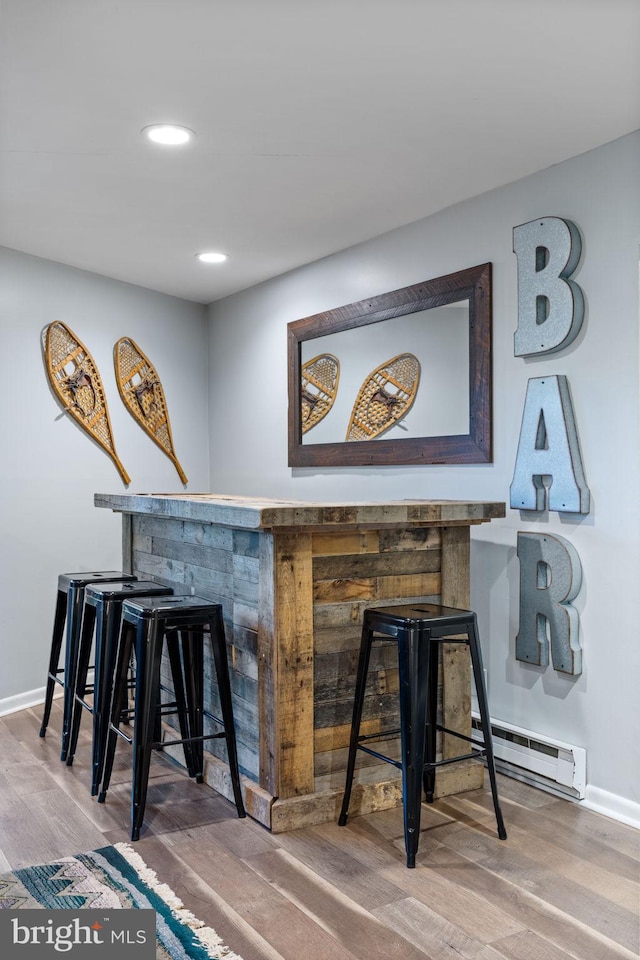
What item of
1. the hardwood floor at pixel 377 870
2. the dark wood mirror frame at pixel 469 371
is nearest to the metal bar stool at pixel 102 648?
the hardwood floor at pixel 377 870

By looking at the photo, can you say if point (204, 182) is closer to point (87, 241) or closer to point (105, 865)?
point (87, 241)

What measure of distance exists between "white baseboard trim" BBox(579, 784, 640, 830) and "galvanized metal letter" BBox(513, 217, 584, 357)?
1527 mm

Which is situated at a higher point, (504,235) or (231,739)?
(504,235)

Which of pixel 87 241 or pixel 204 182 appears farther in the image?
pixel 87 241

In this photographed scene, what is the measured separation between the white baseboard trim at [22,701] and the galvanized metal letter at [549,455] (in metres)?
2.65

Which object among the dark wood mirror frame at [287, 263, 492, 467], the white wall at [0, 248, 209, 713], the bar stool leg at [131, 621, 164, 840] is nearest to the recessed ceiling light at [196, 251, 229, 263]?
the dark wood mirror frame at [287, 263, 492, 467]

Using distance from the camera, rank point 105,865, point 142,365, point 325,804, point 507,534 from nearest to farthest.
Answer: point 105,865, point 325,804, point 507,534, point 142,365

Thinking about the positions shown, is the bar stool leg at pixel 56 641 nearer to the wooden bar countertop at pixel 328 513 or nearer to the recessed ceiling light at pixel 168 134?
the wooden bar countertop at pixel 328 513

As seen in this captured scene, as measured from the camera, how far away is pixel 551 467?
111 inches

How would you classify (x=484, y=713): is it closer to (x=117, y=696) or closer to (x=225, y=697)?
(x=225, y=697)

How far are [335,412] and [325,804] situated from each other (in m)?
2.01

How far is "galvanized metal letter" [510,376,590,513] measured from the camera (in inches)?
109

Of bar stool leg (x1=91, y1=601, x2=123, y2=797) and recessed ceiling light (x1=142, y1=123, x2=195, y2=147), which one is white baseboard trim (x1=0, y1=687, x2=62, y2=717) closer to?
bar stool leg (x1=91, y1=601, x2=123, y2=797)

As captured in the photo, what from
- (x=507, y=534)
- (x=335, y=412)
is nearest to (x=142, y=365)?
(x=335, y=412)
